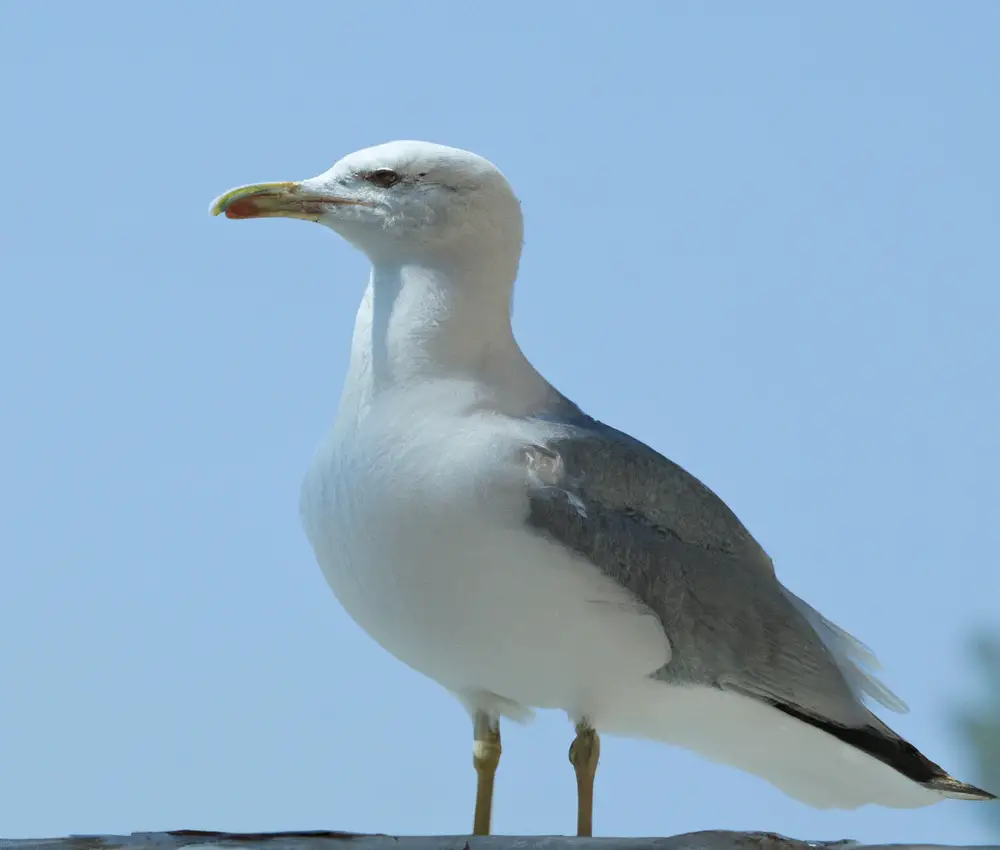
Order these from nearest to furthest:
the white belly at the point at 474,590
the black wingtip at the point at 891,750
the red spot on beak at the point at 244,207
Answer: the white belly at the point at 474,590 < the black wingtip at the point at 891,750 < the red spot on beak at the point at 244,207

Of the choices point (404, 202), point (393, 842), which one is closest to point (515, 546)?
point (393, 842)

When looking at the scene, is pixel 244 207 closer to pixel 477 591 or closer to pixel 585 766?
pixel 477 591

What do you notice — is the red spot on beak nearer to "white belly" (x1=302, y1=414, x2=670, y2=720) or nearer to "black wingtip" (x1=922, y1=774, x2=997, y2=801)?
Result: "white belly" (x1=302, y1=414, x2=670, y2=720)

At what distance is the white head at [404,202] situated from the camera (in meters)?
2.37

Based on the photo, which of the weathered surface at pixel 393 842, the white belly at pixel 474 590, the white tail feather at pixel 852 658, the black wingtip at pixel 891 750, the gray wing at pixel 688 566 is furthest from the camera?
the white tail feather at pixel 852 658

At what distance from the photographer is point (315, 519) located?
2.29m

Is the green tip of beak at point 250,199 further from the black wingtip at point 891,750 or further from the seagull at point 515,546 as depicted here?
the black wingtip at point 891,750

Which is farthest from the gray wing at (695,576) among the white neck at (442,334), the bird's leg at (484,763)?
the bird's leg at (484,763)

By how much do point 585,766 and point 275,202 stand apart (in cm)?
104

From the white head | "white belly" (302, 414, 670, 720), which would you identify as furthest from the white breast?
the white head

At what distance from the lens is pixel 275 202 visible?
2428 mm

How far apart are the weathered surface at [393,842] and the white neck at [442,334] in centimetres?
75

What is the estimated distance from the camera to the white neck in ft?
7.64

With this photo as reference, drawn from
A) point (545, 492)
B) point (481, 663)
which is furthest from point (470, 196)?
point (481, 663)
